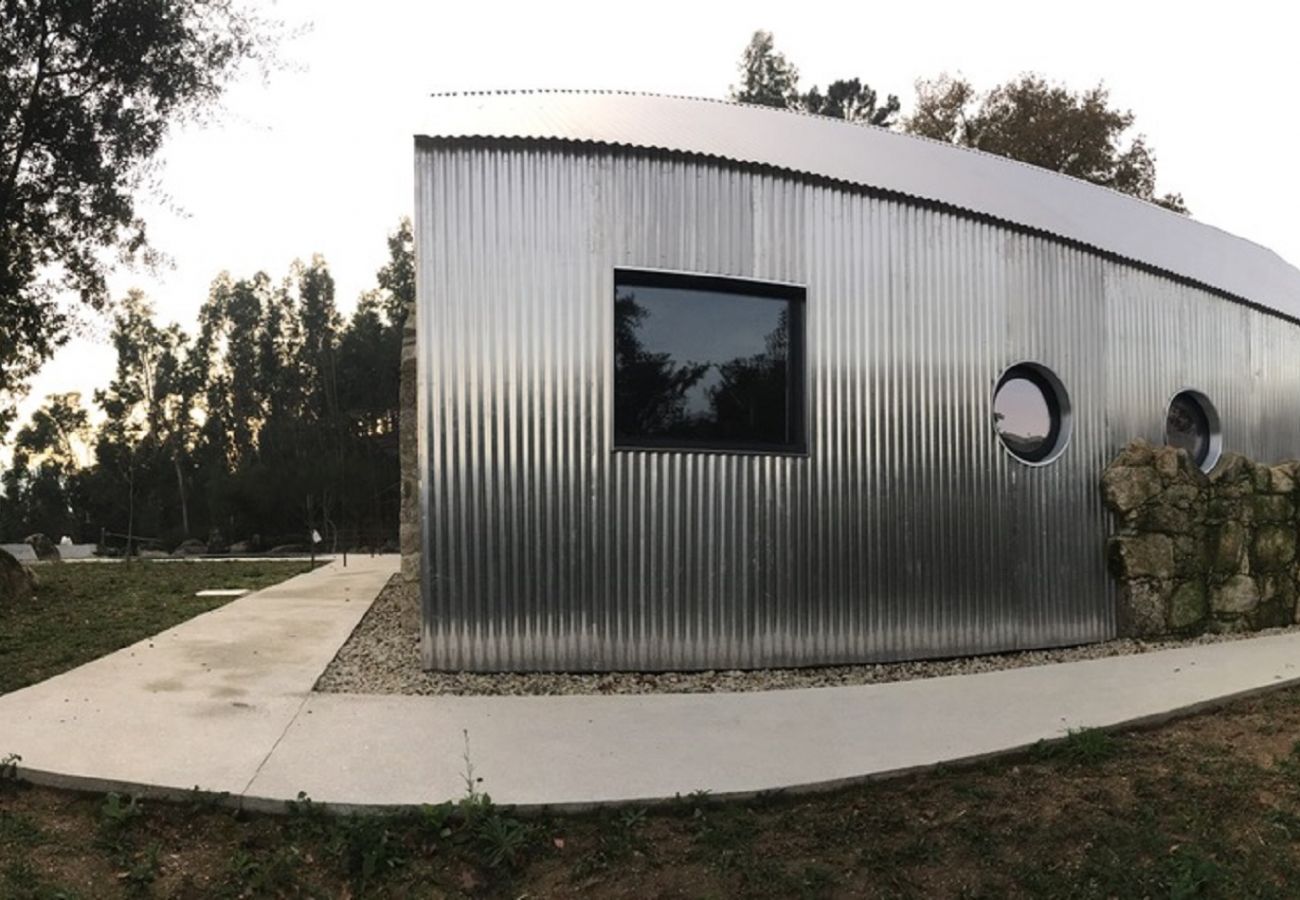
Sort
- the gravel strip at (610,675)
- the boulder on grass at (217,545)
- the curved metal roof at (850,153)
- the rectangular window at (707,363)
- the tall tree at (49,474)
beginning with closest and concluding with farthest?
the gravel strip at (610,675)
the curved metal roof at (850,153)
the rectangular window at (707,363)
the boulder on grass at (217,545)
the tall tree at (49,474)

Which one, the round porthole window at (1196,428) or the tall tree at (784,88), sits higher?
the tall tree at (784,88)

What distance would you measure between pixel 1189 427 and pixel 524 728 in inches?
324

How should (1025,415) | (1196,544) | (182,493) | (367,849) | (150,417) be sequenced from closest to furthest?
(367,849), (1025,415), (1196,544), (182,493), (150,417)

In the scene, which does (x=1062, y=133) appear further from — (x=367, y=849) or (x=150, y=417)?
(x=150, y=417)

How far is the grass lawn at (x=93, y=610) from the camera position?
630 centimetres

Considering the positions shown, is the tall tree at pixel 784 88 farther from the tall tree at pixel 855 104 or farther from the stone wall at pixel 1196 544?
the stone wall at pixel 1196 544

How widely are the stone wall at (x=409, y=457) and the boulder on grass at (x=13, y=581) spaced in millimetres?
4554

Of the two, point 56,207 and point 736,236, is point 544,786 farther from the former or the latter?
point 56,207

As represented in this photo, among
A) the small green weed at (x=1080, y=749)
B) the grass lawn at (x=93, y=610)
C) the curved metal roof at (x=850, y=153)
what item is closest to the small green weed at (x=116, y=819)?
the grass lawn at (x=93, y=610)

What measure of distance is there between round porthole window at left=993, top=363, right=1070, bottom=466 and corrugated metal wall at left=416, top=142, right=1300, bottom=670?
0.56 feet

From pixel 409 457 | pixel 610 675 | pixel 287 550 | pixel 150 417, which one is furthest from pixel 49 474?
pixel 610 675

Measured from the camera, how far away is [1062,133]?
21.8m

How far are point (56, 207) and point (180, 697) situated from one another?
403 inches

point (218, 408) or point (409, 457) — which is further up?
point (218, 408)
